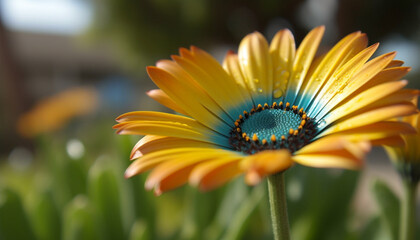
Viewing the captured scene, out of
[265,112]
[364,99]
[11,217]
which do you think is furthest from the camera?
[11,217]

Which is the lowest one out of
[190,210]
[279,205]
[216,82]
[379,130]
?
[190,210]

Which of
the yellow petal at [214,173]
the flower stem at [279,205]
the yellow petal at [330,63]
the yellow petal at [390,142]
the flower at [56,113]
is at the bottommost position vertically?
the flower stem at [279,205]

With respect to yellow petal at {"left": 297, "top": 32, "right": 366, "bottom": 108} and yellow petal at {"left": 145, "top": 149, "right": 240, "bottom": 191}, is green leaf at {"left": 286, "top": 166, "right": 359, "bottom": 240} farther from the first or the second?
yellow petal at {"left": 145, "top": 149, "right": 240, "bottom": 191}

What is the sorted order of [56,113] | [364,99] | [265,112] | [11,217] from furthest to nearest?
[56,113] < [11,217] < [265,112] < [364,99]

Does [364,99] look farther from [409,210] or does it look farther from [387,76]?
[409,210]

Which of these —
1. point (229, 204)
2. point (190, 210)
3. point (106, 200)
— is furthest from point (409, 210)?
→ point (106, 200)

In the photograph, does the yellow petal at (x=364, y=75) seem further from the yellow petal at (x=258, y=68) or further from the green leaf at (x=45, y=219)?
the green leaf at (x=45, y=219)

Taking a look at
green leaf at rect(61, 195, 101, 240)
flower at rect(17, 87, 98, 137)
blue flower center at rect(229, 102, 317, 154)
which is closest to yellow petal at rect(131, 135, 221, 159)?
blue flower center at rect(229, 102, 317, 154)

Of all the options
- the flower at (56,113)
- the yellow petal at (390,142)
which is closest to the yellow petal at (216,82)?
the yellow petal at (390,142)
